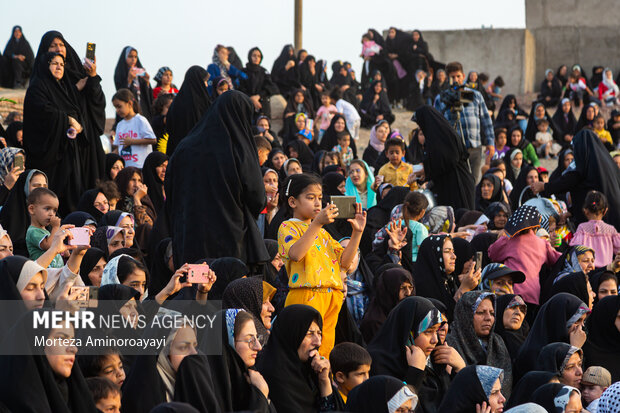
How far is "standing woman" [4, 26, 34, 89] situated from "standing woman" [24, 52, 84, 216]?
8.77m

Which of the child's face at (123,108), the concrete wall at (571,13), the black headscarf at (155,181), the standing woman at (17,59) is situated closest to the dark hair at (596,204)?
the black headscarf at (155,181)

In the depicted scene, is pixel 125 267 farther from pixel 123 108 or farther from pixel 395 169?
pixel 395 169

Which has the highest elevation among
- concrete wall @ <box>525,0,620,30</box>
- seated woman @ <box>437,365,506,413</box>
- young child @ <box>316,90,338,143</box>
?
concrete wall @ <box>525,0,620,30</box>

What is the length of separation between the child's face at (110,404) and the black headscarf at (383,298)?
230 centimetres

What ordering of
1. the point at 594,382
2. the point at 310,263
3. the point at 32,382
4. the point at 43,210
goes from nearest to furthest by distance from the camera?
the point at 32,382 → the point at 310,263 → the point at 594,382 → the point at 43,210

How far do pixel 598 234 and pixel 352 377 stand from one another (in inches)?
148

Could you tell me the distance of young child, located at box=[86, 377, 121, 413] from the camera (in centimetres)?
429

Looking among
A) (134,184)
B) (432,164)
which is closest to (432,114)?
(432,164)

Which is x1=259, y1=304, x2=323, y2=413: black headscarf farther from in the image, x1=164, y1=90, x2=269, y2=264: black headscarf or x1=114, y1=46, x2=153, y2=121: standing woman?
x1=114, y1=46, x2=153, y2=121: standing woman

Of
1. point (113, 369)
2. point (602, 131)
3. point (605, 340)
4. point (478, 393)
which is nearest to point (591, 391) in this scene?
point (605, 340)

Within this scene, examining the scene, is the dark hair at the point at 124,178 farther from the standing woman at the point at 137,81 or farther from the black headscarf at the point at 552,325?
the standing woman at the point at 137,81

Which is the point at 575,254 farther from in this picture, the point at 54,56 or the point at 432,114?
the point at 54,56

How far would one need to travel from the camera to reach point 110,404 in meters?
4.30

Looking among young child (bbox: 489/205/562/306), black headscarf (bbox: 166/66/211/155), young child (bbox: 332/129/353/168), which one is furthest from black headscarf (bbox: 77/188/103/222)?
young child (bbox: 332/129/353/168)
